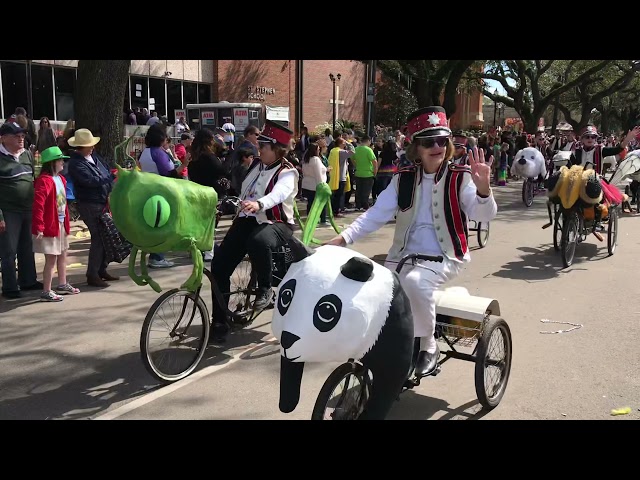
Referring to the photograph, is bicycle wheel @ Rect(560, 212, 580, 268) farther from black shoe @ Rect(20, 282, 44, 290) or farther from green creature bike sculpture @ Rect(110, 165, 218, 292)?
black shoe @ Rect(20, 282, 44, 290)

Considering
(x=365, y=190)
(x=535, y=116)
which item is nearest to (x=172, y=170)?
(x=365, y=190)

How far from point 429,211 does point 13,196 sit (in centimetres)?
497

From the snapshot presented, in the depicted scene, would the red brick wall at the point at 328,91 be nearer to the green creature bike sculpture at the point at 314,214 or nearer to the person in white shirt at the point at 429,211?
the person in white shirt at the point at 429,211

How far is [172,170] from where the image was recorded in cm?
829

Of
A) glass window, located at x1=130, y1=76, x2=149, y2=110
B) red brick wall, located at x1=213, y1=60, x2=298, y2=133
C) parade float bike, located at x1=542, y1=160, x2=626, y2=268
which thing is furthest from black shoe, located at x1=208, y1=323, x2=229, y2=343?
red brick wall, located at x1=213, y1=60, x2=298, y2=133

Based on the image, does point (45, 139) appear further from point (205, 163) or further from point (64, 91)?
point (64, 91)

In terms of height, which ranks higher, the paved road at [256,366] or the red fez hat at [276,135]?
the red fez hat at [276,135]

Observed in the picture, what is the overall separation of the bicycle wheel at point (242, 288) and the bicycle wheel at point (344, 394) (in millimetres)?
2431

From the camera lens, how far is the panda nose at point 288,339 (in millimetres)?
2742

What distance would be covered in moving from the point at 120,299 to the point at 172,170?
6.85 ft

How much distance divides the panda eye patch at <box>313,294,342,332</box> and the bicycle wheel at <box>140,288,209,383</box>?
6.98ft

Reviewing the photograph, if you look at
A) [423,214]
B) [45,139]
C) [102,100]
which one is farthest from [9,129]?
[45,139]

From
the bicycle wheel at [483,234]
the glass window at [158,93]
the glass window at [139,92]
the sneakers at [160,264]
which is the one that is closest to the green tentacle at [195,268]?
the sneakers at [160,264]
